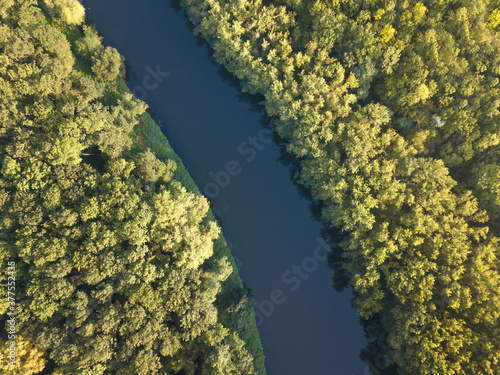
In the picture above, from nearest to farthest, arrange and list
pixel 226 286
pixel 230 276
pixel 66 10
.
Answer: pixel 66 10
pixel 226 286
pixel 230 276

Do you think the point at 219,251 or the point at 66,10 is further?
the point at 219,251

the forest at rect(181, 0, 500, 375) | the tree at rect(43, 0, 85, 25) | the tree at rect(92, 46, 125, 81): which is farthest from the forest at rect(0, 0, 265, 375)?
the forest at rect(181, 0, 500, 375)

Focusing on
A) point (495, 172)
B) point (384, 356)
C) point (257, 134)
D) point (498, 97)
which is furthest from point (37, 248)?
point (498, 97)

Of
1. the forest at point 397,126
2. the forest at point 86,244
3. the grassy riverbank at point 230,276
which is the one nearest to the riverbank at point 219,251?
the grassy riverbank at point 230,276

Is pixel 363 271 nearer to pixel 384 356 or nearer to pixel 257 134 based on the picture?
pixel 384 356

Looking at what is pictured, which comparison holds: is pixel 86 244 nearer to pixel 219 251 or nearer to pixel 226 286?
pixel 219 251

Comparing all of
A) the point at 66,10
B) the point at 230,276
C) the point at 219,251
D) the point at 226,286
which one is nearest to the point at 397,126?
the point at 219,251

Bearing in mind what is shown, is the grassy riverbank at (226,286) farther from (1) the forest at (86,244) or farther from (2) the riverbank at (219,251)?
(1) the forest at (86,244)

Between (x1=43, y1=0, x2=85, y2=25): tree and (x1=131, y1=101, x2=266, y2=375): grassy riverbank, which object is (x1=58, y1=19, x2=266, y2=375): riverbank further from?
(x1=43, y1=0, x2=85, y2=25): tree
